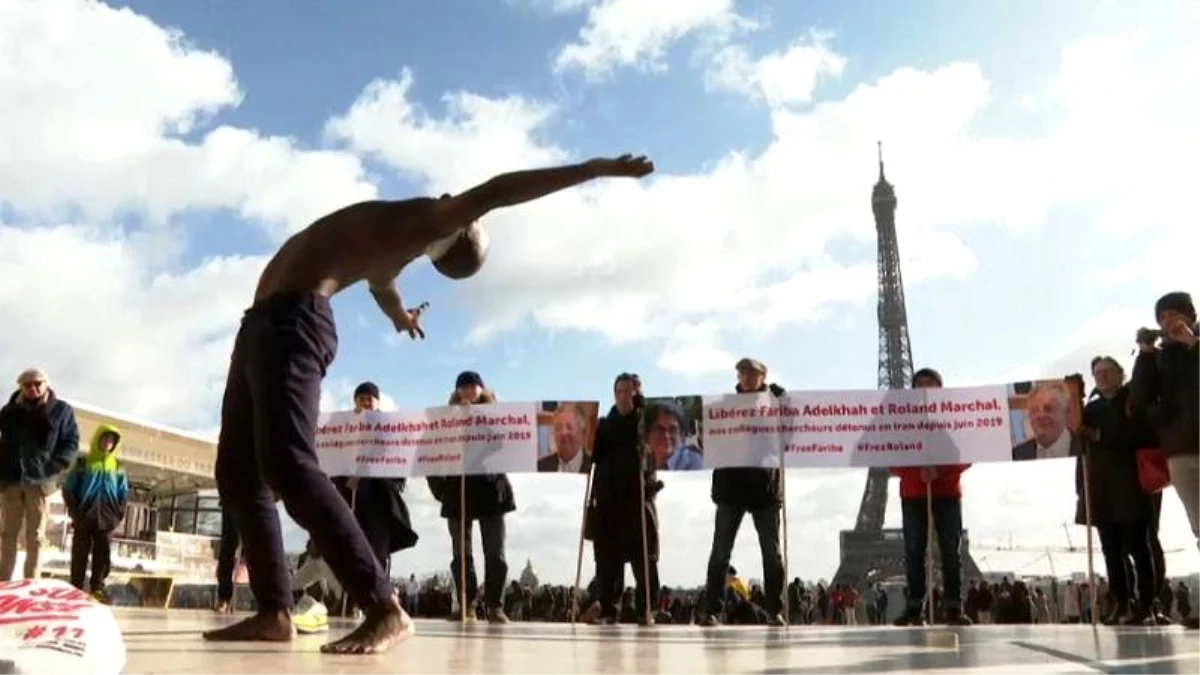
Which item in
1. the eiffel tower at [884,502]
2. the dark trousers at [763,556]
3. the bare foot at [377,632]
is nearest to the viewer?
the bare foot at [377,632]

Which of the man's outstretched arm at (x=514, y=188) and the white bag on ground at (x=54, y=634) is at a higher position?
the man's outstretched arm at (x=514, y=188)

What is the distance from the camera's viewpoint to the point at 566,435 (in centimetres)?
938

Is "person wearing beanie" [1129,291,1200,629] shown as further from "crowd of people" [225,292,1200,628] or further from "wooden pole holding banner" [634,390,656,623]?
"wooden pole holding banner" [634,390,656,623]

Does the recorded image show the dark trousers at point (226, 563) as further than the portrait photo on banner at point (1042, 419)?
Yes

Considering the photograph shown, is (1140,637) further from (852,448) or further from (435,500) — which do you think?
(435,500)

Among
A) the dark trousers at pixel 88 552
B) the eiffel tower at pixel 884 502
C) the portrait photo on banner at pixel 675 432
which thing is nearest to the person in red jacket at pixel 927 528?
the portrait photo on banner at pixel 675 432

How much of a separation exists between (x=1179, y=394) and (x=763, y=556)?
3060 millimetres

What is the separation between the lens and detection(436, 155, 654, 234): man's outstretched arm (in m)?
3.41

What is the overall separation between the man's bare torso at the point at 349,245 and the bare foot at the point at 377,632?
1102 mm

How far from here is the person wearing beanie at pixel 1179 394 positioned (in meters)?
6.37

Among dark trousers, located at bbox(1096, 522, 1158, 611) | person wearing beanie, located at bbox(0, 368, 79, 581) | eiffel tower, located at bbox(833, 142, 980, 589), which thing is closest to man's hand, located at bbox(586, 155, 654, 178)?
dark trousers, located at bbox(1096, 522, 1158, 611)

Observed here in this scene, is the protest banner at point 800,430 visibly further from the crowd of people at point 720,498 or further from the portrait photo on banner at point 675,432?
the crowd of people at point 720,498

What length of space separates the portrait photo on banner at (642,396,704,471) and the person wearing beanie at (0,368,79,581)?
4.70 meters

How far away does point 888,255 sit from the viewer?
69.9 meters
